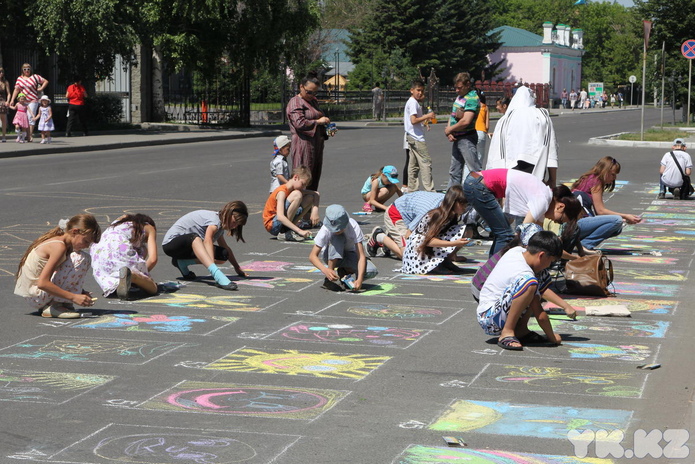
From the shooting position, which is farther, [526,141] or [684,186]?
[684,186]

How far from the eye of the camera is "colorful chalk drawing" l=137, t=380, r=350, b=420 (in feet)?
17.7

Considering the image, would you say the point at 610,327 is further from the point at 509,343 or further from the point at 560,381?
the point at 560,381

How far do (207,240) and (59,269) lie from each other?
1654 mm

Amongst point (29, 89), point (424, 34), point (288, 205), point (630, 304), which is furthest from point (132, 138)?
point (424, 34)

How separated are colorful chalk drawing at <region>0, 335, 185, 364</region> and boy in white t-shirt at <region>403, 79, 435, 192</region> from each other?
27.5ft

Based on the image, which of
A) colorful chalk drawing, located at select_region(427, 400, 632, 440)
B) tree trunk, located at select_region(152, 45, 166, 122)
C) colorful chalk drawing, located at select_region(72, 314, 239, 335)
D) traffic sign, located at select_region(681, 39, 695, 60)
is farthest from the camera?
tree trunk, located at select_region(152, 45, 166, 122)

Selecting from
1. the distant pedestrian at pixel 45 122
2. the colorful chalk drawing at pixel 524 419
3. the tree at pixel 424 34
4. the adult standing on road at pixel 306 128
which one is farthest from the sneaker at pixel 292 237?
the tree at pixel 424 34

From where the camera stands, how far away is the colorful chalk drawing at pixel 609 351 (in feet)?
21.8

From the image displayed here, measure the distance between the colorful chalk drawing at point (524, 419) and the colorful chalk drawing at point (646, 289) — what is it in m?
3.63

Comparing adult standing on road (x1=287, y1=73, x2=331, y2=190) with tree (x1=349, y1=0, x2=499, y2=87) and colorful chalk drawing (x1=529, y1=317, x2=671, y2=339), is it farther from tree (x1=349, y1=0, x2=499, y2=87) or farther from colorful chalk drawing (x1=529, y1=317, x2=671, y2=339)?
tree (x1=349, y1=0, x2=499, y2=87)

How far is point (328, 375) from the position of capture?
6.13 meters

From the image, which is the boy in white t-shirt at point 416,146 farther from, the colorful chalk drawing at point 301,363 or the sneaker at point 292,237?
the colorful chalk drawing at point 301,363

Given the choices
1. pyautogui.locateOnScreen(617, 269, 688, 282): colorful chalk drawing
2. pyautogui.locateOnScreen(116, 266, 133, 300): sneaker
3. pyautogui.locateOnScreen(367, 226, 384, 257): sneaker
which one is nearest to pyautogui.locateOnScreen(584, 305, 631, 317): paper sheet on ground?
pyautogui.locateOnScreen(617, 269, 688, 282): colorful chalk drawing

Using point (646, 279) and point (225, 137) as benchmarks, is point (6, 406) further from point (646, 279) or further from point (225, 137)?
point (225, 137)
